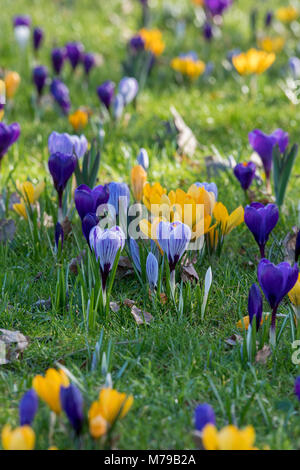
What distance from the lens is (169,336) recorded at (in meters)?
2.09

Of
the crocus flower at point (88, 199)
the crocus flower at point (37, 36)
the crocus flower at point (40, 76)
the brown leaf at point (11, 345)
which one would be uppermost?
the crocus flower at point (37, 36)

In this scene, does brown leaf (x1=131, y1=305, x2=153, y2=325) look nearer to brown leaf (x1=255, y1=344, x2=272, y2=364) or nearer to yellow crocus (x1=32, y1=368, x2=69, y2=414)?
brown leaf (x1=255, y1=344, x2=272, y2=364)

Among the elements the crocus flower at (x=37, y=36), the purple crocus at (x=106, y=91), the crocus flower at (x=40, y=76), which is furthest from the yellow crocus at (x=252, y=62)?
the crocus flower at (x=37, y=36)

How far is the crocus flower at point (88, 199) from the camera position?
2.33 meters

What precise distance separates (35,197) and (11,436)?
1462mm

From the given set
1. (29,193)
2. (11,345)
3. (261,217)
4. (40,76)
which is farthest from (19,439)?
(40,76)

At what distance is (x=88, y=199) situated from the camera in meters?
2.33

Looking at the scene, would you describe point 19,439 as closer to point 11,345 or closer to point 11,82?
point 11,345

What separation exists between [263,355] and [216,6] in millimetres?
4902

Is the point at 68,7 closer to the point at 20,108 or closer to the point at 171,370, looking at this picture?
the point at 20,108

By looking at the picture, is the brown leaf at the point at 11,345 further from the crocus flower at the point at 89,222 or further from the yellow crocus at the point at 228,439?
the yellow crocus at the point at 228,439

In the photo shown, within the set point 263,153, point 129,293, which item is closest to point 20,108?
point 263,153

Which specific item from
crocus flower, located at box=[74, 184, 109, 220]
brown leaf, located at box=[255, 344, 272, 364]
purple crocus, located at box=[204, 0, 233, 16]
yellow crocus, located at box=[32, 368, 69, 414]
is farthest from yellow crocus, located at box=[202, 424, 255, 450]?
purple crocus, located at box=[204, 0, 233, 16]

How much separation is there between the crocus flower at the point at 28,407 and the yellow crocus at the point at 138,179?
1.34m
